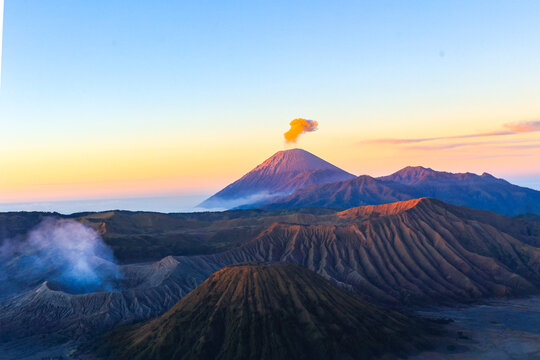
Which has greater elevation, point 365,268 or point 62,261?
point 62,261

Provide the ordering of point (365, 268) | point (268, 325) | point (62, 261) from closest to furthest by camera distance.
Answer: point (268, 325) → point (365, 268) → point (62, 261)

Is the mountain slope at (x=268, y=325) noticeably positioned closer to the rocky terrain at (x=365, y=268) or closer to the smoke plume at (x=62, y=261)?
the rocky terrain at (x=365, y=268)

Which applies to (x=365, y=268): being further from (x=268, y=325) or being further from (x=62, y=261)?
(x=62, y=261)

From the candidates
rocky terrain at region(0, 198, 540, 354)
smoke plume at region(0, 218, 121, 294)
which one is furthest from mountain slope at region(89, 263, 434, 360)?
smoke plume at region(0, 218, 121, 294)

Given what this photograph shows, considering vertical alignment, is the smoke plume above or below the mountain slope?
above

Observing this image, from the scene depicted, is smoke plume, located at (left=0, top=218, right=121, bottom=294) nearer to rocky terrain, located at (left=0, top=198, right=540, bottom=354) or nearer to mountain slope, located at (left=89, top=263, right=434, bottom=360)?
rocky terrain, located at (left=0, top=198, right=540, bottom=354)

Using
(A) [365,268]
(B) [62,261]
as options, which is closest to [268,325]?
(A) [365,268]

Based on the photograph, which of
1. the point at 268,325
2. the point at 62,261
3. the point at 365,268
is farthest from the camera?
the point at 62,261
